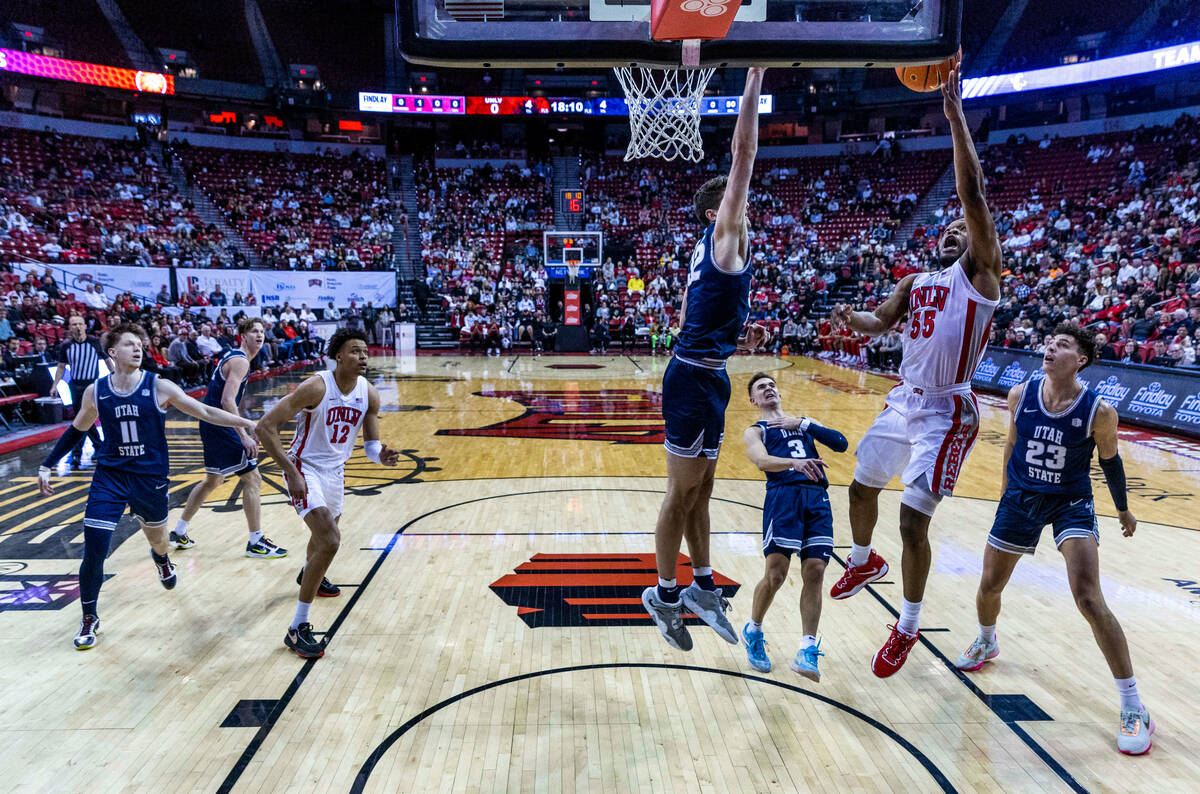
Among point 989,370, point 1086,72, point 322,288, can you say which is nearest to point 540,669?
point 989,370

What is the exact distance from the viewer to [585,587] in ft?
18.0

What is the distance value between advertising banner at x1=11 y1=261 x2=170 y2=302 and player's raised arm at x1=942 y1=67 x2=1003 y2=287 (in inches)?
829

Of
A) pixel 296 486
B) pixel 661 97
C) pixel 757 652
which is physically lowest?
pixel 757 652

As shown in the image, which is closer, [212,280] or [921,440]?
[921,440]

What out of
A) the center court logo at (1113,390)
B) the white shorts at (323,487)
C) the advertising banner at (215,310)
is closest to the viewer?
the white shorts at (323,487)

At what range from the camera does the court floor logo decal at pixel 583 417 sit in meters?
11.2

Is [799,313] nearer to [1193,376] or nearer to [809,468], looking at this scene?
[1193,376]

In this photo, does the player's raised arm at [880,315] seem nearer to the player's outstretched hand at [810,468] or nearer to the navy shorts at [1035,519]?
the player's outstretched hand at [810,468]

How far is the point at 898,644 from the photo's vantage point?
4.04 metres

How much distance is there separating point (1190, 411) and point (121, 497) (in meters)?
13.6

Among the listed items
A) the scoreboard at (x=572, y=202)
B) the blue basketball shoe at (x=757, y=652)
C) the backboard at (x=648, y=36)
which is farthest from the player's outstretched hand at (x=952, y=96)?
the scoreboard at (x=572, y=202)

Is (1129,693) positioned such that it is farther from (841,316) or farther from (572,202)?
(572,202)

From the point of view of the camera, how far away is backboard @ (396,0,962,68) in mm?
4336

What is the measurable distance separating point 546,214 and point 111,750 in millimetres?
29440
